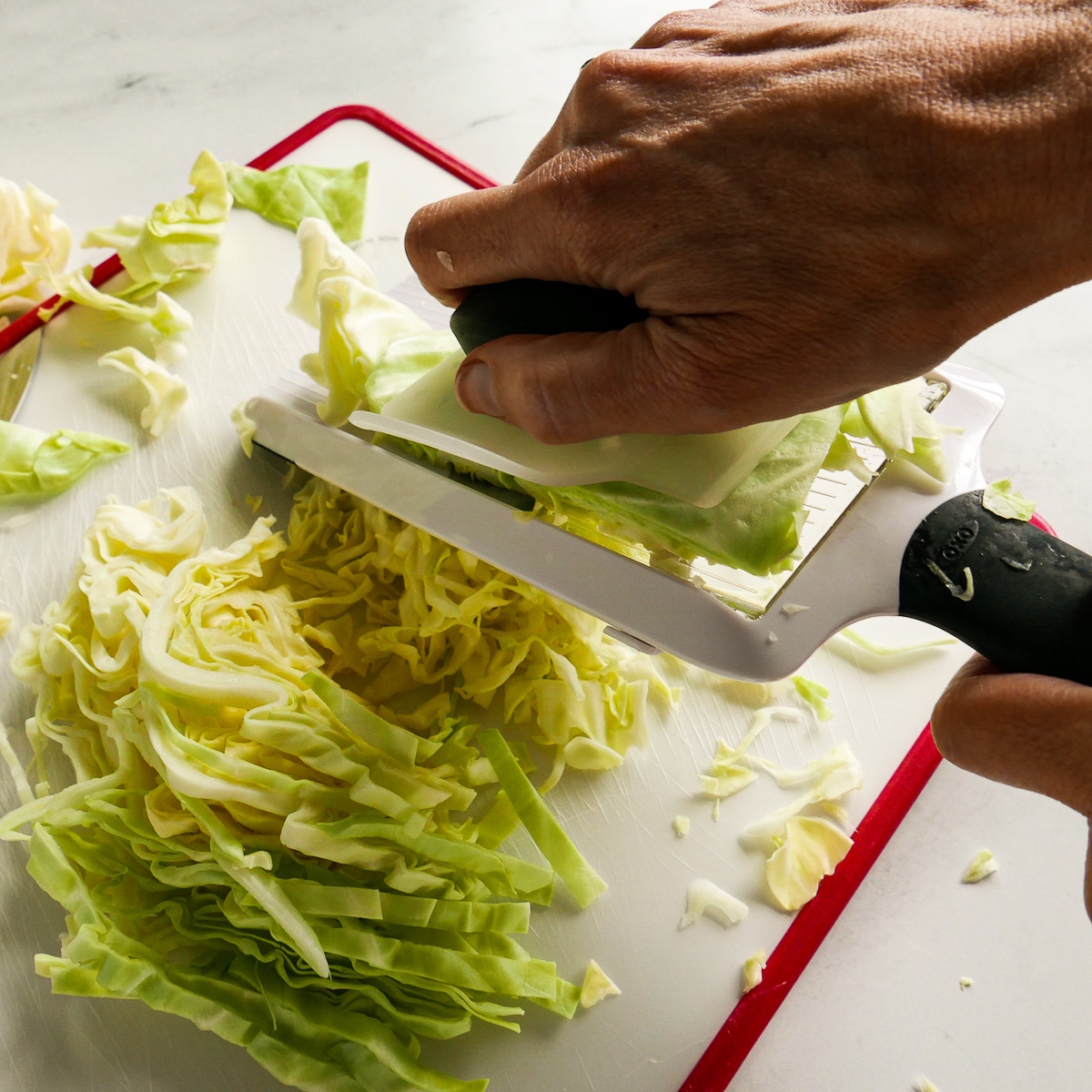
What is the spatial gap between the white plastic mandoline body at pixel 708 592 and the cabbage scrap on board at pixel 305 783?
0.42 feet

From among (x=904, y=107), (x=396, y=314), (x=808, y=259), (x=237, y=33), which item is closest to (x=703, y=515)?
(x=808, y=259)

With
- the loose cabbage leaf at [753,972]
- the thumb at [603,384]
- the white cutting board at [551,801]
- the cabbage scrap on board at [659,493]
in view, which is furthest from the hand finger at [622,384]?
the loose cabbage leaf at [753,972]

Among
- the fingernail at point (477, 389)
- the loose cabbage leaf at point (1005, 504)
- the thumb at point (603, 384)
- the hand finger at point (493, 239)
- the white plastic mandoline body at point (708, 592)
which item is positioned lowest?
the white plastic mandoline body at point (708, 592)

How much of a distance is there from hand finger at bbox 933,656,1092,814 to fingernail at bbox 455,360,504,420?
622 mm

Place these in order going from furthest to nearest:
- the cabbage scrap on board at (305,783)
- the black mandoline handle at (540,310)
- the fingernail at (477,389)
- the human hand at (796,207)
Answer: the cabbage scrap on board at (305,783) < the fingernail at (477,389) < the black mandoline handle at (540,310) < the human hand at (796,207)

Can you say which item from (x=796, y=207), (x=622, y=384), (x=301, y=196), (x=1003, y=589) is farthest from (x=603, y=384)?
(x=301, y=196)

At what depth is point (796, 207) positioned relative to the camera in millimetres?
947

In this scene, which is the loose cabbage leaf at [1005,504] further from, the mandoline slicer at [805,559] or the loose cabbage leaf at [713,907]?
the loose cabbage leaf at [713,907]

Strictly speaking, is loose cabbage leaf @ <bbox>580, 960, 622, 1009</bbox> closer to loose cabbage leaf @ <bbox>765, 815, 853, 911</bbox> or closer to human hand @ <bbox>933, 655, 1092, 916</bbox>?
loose cabbage leaf @ <bbox>765, 815, 853, 911</bbox>

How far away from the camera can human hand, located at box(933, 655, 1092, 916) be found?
1015 millimetres

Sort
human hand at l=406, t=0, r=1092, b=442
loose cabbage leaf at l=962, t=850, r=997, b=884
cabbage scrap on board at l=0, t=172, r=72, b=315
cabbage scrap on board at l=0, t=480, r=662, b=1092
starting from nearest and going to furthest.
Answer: human hand at l=406, t=0, r=1092, b=442 < cabbage scrap on board at l=0, t=480, r=662, b=1092 < loose cabbage leaf at l=962, t=850, r=997, b=884 < cabbage scrap on board at l=0, t=172, r=72, b=315

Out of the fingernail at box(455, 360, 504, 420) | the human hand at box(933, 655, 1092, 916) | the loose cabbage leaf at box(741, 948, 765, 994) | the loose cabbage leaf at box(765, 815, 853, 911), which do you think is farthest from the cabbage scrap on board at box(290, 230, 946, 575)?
the loose cabbage leaf at box(741, 948, 765, 994)

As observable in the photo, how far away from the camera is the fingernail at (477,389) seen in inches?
48.6

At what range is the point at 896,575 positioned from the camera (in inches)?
51.1
